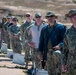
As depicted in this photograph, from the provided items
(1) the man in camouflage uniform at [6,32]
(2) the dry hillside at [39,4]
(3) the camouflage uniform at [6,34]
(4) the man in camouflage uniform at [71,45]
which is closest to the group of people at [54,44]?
(4) the man in camouflage uniform at [71,45]

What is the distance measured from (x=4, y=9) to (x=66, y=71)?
44.4 m

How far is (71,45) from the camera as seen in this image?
7.58 m

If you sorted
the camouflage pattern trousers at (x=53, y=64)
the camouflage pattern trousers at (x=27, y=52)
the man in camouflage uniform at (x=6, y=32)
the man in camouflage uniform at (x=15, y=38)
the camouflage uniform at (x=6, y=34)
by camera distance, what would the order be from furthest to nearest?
1. the camouflage uniform at (x=6, y=34)
2. the man in camouflage uniform at (x=6, y=32)
3. the man in camouflage uniform at (x=15, y=38)
4. the camouflage pattern trousers at (x=27, y=52)
5. the camouflage pattern trousers at (x=53, y=64)

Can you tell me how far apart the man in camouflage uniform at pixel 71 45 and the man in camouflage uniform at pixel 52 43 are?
4.23 ft

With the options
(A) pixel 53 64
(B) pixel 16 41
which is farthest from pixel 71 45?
(B) pixel 16 41

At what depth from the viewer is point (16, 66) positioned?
14.4 meters

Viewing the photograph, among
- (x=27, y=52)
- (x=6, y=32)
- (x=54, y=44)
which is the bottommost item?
(x=27, y=52)

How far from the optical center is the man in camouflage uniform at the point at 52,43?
9250mm

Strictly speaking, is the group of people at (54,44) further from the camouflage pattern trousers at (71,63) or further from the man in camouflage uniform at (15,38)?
the man in camouflage uniform at (15,38)

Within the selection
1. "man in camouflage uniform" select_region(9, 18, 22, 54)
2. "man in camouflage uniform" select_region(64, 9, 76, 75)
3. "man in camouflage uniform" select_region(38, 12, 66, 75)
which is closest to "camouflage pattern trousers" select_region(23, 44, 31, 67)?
"man in camouflage uniform" select_region(9, 18, 22, 54)

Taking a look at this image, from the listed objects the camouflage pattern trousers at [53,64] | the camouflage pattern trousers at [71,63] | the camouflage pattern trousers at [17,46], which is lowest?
the camouflage pattern trousers at [17,46]

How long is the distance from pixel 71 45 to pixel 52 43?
1.86 meters

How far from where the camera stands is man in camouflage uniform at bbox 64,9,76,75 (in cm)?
750

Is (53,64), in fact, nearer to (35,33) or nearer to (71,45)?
(35,33)
